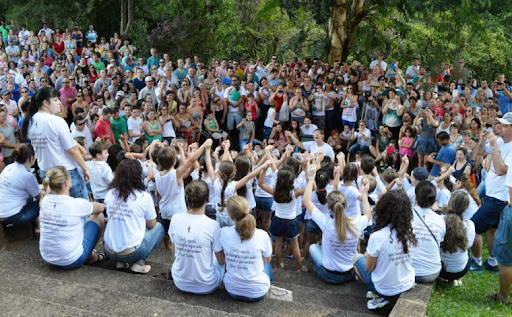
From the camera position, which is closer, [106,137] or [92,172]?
[92,172]

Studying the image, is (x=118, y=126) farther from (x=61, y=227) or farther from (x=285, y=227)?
(x=61, y=227)

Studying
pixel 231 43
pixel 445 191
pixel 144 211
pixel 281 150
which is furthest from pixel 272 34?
pixel 144 211

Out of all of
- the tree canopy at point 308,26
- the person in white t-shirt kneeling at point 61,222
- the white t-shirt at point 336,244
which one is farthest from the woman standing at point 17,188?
the tree canopy at point 308,26

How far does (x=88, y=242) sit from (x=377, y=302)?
3015 mm

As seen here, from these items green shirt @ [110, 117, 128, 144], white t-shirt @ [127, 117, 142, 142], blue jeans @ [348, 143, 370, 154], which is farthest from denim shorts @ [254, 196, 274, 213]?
blue jeans @ [348, 143, 370, 154]

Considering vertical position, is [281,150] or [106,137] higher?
[106,137]

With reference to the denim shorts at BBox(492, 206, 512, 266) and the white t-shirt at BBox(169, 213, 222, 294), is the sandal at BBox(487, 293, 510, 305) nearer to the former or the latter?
the denim shorts at BBox(492, 206, 512, 266)

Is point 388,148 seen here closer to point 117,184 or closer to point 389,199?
point 389,199

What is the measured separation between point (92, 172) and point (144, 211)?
1750 millimetres

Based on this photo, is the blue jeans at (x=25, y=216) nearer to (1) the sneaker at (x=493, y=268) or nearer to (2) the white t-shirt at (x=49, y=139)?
(2) the white t-shirt at (x=49, y=139)

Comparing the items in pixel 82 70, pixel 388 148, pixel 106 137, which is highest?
pixel 82 70

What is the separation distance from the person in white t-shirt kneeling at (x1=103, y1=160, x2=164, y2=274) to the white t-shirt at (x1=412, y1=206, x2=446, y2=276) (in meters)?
2.77

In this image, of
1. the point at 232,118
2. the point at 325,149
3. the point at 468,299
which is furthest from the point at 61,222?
the point at 232,118

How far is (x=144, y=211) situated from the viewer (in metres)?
4.99
